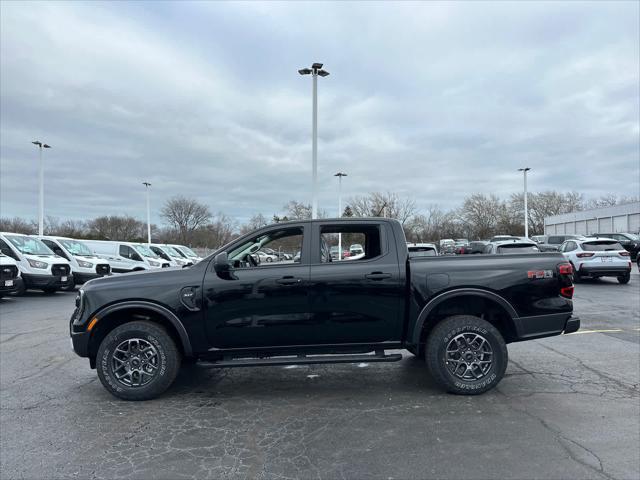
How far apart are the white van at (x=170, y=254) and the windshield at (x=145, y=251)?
793mm

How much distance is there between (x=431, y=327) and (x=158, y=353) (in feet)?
9.89

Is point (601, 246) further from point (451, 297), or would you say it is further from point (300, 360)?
point (300, 360)

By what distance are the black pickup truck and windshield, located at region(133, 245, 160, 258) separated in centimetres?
1869

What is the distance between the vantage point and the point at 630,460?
3279 millimetres

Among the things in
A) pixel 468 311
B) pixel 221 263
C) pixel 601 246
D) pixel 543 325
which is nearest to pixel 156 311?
pixel 221 263

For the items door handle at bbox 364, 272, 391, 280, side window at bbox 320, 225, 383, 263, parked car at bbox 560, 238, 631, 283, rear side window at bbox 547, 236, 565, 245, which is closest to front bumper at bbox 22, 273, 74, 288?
side window at bbox 320, 225, 383, 263

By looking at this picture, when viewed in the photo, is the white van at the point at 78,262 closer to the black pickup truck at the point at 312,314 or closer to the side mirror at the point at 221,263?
the black pickup truck at the point at 312,314

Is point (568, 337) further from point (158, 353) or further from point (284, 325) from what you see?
point (158, 353)

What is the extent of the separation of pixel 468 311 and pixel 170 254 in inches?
934

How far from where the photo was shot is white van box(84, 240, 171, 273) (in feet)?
69.8

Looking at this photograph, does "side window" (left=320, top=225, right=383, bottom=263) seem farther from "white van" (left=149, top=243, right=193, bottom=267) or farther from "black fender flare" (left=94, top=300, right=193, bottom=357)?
"white van" (left=149, top=243, right=193, bottom=267)

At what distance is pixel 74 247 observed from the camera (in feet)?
58.9

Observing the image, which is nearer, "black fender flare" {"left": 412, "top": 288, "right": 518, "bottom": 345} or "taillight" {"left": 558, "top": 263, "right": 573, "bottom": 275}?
"black fender flare" {"left": 412, "top": 288, "right": 518, "bottom": 345}

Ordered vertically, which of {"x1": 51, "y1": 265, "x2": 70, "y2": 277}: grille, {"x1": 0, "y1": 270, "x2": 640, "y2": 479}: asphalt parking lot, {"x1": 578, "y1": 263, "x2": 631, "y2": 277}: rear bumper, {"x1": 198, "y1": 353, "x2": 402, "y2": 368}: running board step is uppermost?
{"x1": 51, "y1": 265, "x2": 70, "y2": 277}: grille
